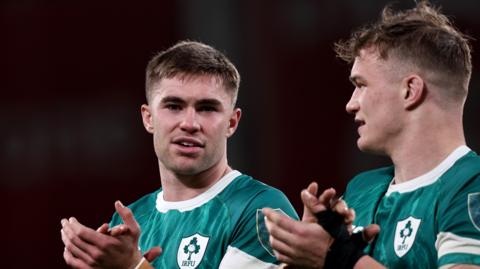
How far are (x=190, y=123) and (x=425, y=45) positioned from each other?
1.04m

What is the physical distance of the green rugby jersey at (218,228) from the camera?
3547mm

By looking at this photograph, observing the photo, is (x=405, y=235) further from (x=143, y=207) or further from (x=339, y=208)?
(x=143, y=207)

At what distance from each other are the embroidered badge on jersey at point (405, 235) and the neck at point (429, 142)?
0.21 meters

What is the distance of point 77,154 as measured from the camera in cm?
682

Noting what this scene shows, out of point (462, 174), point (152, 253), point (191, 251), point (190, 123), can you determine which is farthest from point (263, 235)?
point (462, 174)

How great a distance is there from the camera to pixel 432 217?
3.01 meters

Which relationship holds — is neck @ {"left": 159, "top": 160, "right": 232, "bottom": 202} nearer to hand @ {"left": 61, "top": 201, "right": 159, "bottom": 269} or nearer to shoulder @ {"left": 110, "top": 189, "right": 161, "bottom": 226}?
shoulder @ {"left": 110, "top": 189, "right": 161, "bottom": 226}

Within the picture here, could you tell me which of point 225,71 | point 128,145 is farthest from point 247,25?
point 225,71

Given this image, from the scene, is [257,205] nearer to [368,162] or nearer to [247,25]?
[368,162]

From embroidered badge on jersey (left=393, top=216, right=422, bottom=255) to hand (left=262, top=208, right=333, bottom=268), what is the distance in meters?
0.37

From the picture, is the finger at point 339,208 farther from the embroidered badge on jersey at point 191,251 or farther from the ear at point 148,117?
the ear at point 148,117

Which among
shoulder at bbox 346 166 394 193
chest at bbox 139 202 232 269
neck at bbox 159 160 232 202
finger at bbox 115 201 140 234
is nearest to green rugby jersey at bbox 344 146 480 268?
shoulder at bbox 346 166 394 193

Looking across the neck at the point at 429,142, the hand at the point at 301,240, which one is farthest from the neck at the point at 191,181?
the hand at the point at 301,240

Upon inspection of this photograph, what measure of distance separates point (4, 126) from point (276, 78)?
7.09ft
